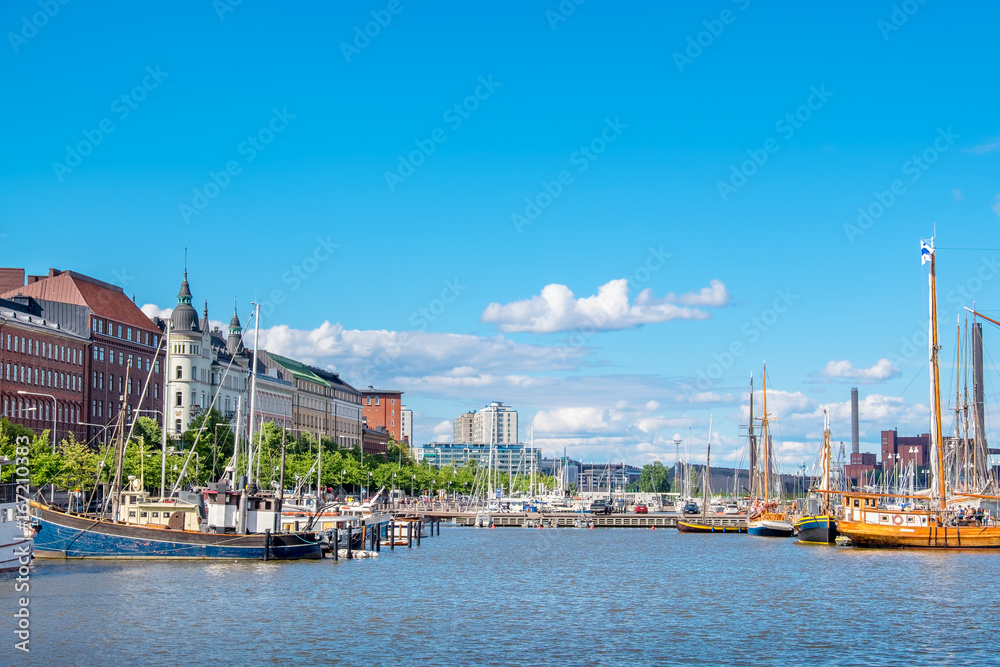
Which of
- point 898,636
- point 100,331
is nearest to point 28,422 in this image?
point 100,331

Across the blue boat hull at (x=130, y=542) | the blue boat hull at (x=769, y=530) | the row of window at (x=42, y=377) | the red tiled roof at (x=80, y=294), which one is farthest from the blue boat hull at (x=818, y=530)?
the red tiled roof at (x=80, y=294)

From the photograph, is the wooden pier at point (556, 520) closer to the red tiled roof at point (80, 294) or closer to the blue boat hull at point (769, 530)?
the blue boat hull at point (769, 530)

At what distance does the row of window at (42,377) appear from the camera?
145 meters

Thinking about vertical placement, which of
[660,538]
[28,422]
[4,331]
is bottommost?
[660,538]

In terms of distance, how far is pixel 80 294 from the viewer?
551ft

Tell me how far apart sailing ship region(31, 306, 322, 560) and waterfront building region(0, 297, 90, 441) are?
59903 mm

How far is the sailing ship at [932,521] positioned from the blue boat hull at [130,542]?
47.2m

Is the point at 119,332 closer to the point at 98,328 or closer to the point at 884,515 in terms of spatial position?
the point at 98,328

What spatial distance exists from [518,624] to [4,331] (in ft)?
337

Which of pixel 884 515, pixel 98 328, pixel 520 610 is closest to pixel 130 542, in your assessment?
pixel 520 610

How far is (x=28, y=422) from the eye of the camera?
148 m

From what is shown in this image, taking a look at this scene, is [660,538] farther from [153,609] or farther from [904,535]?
[153,609]

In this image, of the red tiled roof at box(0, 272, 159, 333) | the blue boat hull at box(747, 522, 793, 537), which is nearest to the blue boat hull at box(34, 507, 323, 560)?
the blue boat hull at box(747, 522, 793, 537)

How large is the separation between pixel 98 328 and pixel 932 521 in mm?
110587
